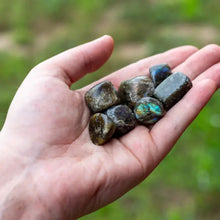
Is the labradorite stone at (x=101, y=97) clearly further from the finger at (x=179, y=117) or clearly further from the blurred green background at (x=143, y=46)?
the blurred green background at (x=143, y=46)

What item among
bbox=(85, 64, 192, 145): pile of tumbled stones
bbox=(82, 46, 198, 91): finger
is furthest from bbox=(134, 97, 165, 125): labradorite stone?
bbox=(82, 46, 198, 91): finger

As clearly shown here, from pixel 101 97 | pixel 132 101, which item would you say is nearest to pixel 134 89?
pixel 132 101

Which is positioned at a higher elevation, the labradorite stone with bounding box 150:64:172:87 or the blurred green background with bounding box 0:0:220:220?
the labradorite stone with bounding box 150:64:172:87

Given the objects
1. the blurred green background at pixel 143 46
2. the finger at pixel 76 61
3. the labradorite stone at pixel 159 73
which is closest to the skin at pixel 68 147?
the finger at pixel 76 61

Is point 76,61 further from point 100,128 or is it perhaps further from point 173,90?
point 173,90

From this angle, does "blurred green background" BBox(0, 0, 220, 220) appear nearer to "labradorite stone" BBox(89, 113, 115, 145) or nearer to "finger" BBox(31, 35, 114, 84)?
"labradorite stone" BBox(89, 113, 115, 145)
